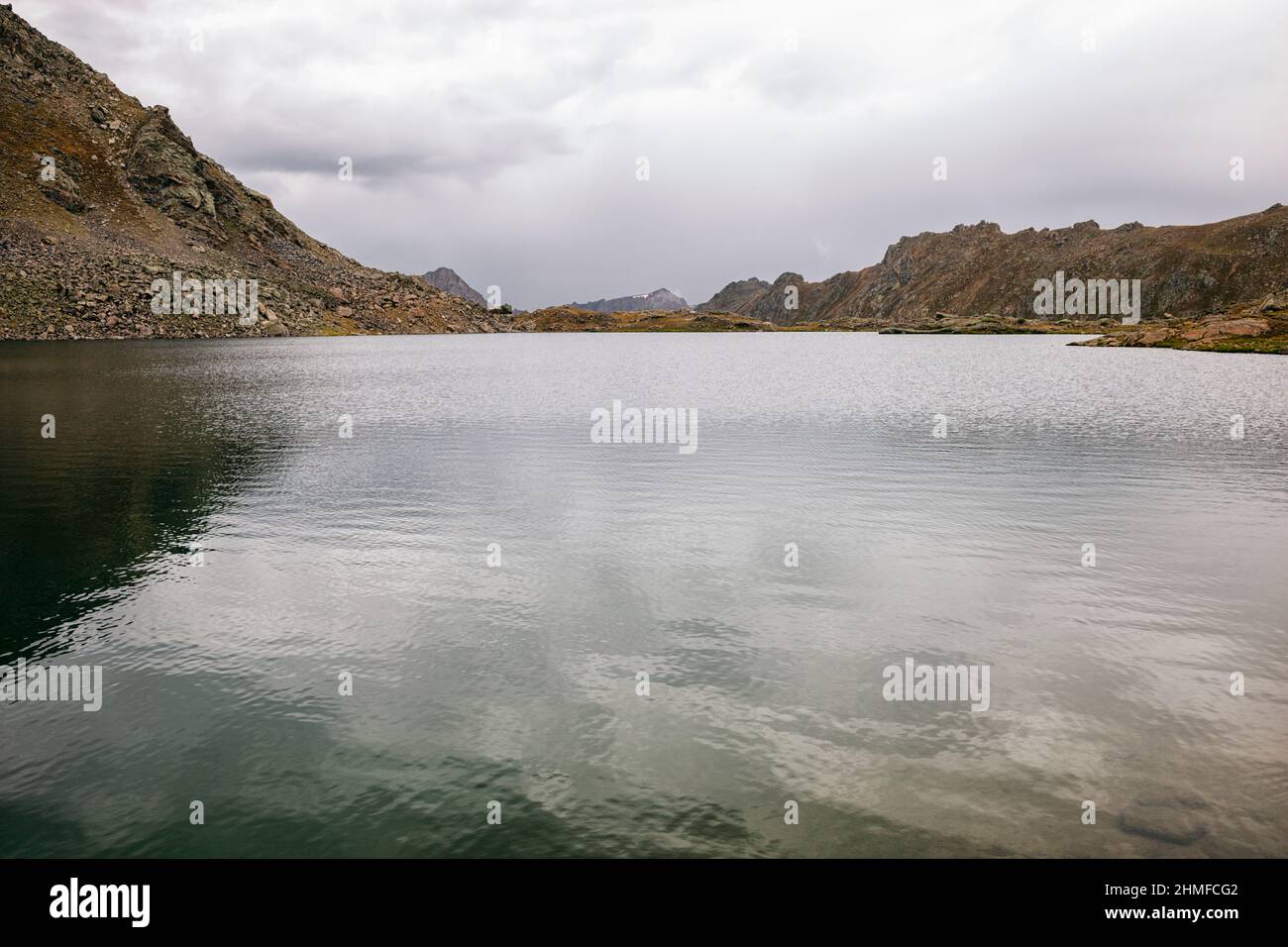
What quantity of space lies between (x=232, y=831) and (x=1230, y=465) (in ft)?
163

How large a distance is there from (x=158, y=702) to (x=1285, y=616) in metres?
29.2

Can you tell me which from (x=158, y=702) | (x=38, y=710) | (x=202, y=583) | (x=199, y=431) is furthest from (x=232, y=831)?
(x=199, y=431)

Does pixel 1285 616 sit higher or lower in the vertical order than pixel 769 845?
higher

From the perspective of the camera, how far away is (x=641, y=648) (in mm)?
19750

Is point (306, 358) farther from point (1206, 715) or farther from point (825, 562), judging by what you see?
point (1206, 715)

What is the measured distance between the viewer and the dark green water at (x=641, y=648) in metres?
13.0

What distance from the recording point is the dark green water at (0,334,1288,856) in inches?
512

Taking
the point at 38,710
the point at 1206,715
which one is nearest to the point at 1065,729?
the point at 1206,715

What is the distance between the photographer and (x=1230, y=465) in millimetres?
42219
